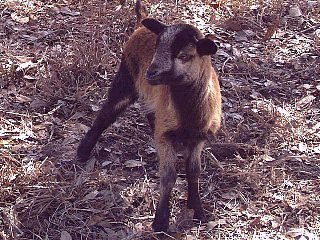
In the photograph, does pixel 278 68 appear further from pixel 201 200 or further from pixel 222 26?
pixel 201 200

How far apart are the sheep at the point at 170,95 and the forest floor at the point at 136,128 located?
31 cm

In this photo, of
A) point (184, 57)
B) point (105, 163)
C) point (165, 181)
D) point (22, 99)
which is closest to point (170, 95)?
point (184, 57)

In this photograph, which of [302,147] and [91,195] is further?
[302,147]

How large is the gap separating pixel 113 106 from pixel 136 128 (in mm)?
640

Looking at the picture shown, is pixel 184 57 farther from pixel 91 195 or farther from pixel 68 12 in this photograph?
pixel 68 12

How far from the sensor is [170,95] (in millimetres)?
4418

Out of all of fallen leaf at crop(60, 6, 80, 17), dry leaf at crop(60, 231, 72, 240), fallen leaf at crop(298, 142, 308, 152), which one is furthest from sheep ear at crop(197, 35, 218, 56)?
fallen leaf at crop(60, 6, 80, 17)

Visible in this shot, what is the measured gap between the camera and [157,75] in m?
3.91

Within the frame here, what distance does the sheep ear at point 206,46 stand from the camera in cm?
397

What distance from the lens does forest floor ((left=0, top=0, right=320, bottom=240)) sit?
466cm

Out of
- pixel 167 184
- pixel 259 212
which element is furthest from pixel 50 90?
pixel 259 212

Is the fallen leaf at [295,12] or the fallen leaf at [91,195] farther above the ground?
the fallen leaf at [295,12]

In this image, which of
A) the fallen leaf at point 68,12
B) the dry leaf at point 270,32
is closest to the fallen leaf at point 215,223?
the dry leaf at point 270,32

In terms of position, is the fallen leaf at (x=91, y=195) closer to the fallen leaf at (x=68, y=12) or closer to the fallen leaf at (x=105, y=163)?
the fallen leaf at (x=105, y=163)
